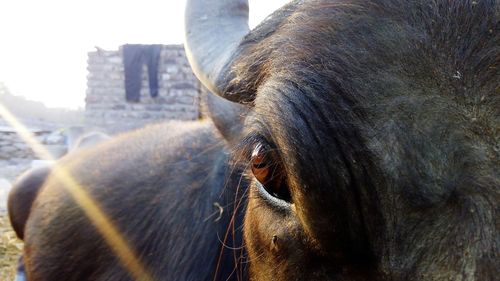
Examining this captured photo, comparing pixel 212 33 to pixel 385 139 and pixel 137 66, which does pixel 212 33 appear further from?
pixel 137 66

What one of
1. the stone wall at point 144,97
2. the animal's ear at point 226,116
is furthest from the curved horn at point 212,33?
the stone wall at point 144,97

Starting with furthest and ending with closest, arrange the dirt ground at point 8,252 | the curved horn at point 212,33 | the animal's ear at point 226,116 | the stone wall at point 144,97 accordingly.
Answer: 1. the stone wall at point 144,97
2. the dirt ground at point 8,252
3. the animal's ear at point 226,116
4. the curved horn at point 212,33

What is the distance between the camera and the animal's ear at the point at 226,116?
2236 millimetres

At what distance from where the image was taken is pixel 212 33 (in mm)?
2084

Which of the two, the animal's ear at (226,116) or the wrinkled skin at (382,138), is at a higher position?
the wrinkled skin at (382,138)

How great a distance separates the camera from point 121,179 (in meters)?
2.92

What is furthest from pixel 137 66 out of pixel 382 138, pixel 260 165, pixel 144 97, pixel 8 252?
pixel 382 138

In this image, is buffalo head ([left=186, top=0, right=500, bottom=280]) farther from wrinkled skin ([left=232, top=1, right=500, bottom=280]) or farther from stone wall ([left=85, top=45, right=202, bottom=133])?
stone wall ([left=85, top=45, right=202, bottom=133])

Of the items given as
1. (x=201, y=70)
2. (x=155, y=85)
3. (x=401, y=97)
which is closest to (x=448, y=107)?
(x=401, y=97)

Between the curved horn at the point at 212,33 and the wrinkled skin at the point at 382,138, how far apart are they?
514 mm

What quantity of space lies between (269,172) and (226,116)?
964 mm

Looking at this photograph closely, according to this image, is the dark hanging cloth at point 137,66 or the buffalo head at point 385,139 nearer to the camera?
the buffalo head at point 385,139

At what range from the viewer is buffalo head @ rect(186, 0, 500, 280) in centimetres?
100

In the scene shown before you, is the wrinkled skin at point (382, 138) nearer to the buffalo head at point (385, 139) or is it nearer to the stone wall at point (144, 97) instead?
the buffalo head at point (385, 139)
